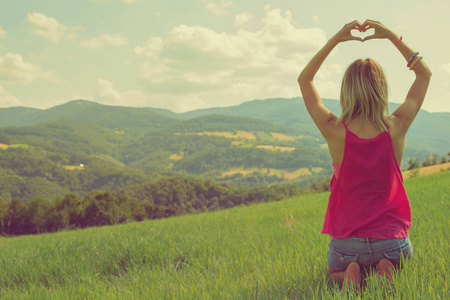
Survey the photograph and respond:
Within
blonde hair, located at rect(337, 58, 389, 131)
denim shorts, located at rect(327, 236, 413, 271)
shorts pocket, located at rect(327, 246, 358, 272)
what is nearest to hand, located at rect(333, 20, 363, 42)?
blonde hair, located at rect(337, 58, 389, 131)

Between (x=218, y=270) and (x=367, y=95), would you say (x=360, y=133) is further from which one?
(x=218, y=270)

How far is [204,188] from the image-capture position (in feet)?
338

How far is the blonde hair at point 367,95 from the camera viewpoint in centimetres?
268

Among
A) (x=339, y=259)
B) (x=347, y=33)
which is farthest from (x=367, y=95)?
(x=339, y=259)

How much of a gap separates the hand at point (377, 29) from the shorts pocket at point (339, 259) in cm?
182

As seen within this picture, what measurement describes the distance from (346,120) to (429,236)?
83.7 inches

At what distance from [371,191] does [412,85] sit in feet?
3.27

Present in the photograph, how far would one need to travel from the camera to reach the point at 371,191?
2.74m

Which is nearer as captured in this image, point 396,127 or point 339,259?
point 396,127

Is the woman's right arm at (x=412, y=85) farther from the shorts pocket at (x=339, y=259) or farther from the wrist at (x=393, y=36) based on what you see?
the shorts pocket at (x=339, y=259)

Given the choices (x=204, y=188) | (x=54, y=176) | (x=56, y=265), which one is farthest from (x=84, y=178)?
(x=56, y=265)

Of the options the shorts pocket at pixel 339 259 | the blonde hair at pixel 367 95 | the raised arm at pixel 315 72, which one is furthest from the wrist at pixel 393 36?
the shorts pocket at pixel 339 259

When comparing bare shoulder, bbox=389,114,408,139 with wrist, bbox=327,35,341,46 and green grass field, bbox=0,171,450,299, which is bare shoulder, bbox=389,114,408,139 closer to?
wrist, bbox=327,35,341,46

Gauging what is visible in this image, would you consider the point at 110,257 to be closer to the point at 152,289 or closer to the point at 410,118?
the point at 152,289
